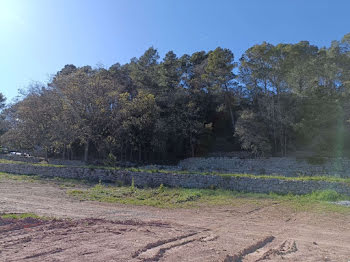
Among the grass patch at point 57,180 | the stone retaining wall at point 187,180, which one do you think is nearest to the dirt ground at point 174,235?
the stone retaining wall at point 187,180

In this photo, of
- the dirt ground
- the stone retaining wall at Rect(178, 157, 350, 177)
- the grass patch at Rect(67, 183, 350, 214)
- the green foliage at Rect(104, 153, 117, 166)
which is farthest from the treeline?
the dirt ground

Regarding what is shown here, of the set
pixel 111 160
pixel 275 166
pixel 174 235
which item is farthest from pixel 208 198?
pixel 275 166

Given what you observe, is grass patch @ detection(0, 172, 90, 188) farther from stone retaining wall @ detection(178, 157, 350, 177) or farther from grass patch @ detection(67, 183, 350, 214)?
stone retaining wall @ detection(178, 157, 350, 177)

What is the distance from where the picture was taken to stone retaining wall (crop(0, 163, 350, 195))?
1339cm

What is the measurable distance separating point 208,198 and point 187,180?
3312 mm

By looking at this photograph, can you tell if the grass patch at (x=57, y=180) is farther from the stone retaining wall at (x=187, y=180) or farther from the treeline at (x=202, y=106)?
the treeline at (x=202, y=106)

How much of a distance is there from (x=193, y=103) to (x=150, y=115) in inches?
220

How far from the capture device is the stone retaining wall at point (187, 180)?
43.9ft

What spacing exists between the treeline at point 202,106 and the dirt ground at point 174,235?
15.0m

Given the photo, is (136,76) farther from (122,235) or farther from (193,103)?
(122,235)

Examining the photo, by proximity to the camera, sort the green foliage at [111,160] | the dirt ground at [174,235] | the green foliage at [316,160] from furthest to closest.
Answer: the green foliage at [316,160] < the green foliage at [111,160] < the dirt ground at [174,235]

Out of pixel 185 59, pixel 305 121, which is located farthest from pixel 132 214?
pixel 185 59

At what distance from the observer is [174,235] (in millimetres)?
6707

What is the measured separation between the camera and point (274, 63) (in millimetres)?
29594
